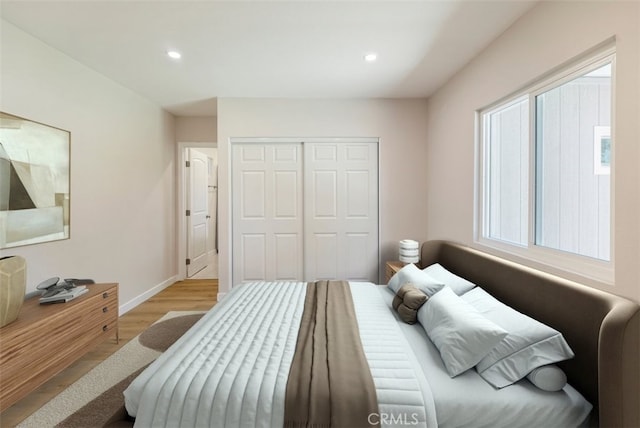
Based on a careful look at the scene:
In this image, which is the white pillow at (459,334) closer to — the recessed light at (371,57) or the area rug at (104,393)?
the area rug at (104,393)

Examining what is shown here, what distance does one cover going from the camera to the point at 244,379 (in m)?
1.20

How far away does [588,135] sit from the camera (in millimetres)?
1649

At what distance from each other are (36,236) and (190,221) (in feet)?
7.97

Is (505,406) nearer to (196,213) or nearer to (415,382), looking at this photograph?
(415,382)

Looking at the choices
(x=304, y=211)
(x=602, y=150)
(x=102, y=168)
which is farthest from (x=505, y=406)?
(x=102, y=168)

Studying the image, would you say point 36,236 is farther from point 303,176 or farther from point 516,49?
point 516,49

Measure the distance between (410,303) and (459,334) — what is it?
48 centimetres

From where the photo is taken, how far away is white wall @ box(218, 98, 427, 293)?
3682 millimetres

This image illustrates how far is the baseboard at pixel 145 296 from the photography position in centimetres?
327

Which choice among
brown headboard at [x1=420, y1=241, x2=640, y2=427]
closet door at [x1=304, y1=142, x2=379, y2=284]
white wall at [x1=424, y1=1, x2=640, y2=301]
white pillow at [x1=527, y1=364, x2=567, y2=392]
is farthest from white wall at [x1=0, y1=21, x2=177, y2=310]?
white wall at [x1=424, y1=1, x2=640, y2=301]

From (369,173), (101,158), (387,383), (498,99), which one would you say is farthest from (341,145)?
(387,383)

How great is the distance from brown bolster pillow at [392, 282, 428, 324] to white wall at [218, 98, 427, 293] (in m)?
1.87

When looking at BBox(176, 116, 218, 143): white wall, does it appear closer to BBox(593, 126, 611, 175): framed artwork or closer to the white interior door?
the white interior door

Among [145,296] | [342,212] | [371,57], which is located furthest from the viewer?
[342,212]
